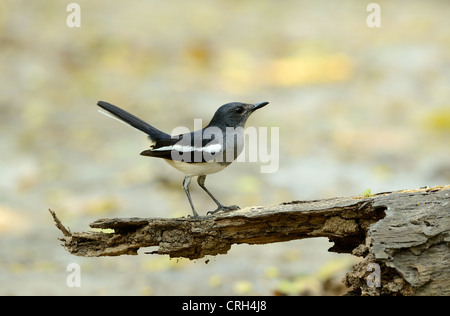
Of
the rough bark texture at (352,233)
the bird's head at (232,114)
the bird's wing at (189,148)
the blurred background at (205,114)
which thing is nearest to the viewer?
the rough bark texture at (352,233)

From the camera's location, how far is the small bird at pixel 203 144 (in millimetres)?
5016

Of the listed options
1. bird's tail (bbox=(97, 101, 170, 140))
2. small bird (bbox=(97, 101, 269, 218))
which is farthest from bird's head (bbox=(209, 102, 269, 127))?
→ bird's tail (bbox=(97, 101, 170, 140))

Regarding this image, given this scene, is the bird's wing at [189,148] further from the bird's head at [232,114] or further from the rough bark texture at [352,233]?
the rough bark texture at [352,233]

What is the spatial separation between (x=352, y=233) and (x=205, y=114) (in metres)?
7.08

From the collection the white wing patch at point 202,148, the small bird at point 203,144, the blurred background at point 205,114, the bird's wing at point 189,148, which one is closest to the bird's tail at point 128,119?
the small bird at point 203,144

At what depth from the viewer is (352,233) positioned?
4.30m

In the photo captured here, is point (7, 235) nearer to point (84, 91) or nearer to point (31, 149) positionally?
point (31, 149)

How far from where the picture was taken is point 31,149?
32.8 ft

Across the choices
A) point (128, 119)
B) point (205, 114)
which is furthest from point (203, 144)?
point (205, 114)

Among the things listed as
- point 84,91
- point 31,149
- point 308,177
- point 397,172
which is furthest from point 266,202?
point 84,91

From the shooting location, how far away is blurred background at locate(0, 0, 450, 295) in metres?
6.87

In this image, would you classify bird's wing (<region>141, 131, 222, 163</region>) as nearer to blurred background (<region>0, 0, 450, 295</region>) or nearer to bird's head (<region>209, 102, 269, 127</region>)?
bird's head (<region>209, 102, 269, 127</region>)

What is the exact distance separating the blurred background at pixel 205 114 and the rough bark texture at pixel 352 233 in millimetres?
1711

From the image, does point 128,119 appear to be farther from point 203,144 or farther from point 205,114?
point 205,114
